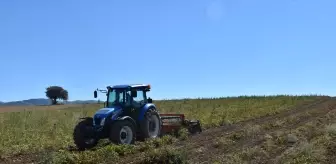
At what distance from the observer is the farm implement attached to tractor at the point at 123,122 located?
14.6 m

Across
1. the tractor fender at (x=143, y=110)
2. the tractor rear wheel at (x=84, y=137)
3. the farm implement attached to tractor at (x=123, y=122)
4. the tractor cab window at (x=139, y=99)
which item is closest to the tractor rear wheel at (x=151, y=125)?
the farm implement attached to tractor at (x=123, y=122)

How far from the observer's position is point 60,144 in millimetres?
16250

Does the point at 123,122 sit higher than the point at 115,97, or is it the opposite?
the point at 115,97

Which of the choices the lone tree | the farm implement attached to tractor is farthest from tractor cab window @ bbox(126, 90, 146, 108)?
the lone tree

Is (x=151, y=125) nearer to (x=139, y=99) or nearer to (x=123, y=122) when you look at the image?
(x=139, y=99)

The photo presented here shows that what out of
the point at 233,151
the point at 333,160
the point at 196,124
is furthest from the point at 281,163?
the point at 196,124

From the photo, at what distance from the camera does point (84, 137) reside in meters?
14.8

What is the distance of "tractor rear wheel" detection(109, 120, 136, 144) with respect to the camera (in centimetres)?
1441

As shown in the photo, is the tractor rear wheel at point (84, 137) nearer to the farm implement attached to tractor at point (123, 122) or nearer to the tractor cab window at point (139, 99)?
the farm implement attached to tractor at point (123, 122)

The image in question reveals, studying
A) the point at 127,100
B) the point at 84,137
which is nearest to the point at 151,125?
the point at 127,100

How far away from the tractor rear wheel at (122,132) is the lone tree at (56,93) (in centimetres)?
9413

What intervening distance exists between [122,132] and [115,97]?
1700mm

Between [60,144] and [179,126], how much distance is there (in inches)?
188

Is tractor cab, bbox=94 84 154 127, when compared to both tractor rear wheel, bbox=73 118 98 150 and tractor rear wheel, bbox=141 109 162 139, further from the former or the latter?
tractor rear wheel, bbox=73 118 98 150
